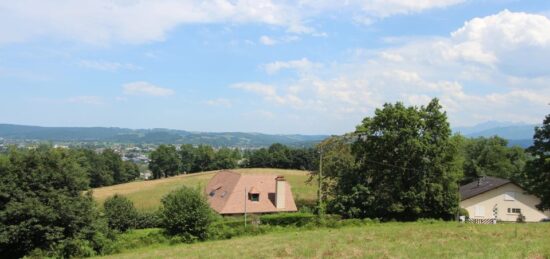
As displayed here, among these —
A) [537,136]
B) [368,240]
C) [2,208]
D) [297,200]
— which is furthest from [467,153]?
[2,208]

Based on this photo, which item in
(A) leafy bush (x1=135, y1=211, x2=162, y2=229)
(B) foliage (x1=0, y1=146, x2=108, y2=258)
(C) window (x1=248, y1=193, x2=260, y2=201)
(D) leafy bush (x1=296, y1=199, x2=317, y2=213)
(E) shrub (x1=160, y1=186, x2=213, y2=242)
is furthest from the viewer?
(D) leafy bush (x1=296, y1=199, x2=317, y2=213)

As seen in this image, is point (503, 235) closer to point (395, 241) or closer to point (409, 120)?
point (395, 241)

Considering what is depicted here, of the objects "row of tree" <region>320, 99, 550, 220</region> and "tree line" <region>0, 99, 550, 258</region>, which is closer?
"tree line" <region>0, 99, 550, 258</region>

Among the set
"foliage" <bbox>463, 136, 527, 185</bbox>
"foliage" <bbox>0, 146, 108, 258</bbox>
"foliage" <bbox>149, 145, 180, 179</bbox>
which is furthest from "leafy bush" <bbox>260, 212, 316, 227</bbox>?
"foliage" <bbox>149, 145, 180, 179</bbox>

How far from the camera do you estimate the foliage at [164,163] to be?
140 meters

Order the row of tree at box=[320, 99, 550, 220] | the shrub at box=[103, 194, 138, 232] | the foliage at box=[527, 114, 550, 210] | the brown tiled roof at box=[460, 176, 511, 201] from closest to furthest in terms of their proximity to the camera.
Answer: the foliage at box=[527, 114, 550, 210]
the row of tree at box=[320, 99, 550, 220]
the shrub at box=[103, 194, 138, 232]
the brown tiled roof at box=[460, 176, 511, 201]

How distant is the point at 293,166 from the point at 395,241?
390ft

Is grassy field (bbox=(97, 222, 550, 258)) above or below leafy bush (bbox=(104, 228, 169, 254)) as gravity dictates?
above

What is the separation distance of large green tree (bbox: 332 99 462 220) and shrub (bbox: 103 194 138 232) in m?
19.4

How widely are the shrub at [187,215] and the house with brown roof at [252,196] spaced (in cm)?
1425

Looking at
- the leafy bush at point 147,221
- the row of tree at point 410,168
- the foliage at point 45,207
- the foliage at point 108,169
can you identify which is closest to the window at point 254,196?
the row of tree at point 410,168

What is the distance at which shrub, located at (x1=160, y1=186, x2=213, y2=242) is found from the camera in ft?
110

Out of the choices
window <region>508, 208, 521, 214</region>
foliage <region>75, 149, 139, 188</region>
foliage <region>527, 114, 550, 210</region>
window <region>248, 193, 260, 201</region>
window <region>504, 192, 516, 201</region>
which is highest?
foliage <region>527, 114, 550, 210</region>

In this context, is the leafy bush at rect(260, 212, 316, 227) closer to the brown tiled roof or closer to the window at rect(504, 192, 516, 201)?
the brown tiled roof
